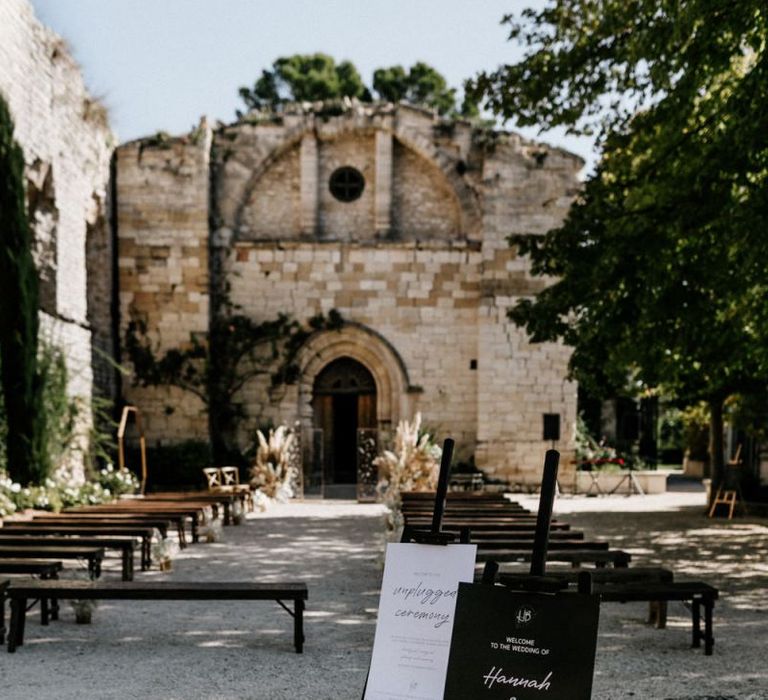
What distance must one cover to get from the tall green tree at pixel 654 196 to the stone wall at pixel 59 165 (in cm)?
661

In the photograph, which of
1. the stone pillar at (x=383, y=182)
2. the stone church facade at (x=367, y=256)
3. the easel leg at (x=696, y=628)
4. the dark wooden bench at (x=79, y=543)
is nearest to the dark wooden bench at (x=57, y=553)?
the dark wooden bench at (x=79, y=543)

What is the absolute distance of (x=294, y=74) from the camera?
35000mm

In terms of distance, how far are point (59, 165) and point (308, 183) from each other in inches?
209

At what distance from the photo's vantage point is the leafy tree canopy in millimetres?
34781

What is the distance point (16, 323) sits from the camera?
1147 centimetres

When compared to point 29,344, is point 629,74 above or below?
above

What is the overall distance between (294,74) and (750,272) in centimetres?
2972

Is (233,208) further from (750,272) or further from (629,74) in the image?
(750,272)

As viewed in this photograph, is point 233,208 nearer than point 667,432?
Yes

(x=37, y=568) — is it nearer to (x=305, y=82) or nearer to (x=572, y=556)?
(x=572, y=556)

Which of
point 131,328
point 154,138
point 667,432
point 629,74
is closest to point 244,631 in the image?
point 629,74

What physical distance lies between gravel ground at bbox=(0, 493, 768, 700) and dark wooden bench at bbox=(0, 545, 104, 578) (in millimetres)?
408

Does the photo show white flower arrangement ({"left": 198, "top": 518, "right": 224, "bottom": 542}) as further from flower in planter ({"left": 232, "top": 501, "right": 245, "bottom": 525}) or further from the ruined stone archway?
the ruined stone archway

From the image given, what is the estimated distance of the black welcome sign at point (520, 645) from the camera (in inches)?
96.5
